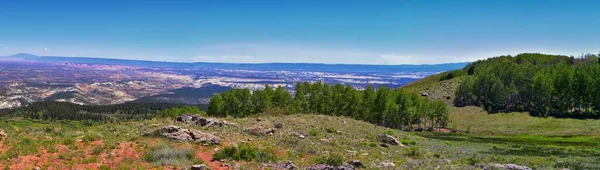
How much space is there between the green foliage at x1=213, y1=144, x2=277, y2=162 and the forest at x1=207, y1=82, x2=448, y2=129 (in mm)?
55270

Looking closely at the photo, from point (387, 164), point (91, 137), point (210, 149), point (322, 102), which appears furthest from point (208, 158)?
point (322, 102)

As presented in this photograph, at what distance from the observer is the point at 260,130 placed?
35500mm

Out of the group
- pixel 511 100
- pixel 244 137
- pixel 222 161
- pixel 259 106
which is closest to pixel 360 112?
pixel 259 106

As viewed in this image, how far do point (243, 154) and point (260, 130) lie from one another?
34.5ft

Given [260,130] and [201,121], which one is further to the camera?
[201,121]

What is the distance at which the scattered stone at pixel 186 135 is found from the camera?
2815cm

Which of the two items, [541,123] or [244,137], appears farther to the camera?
[541,123]

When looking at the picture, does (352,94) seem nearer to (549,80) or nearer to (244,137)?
(244,137)

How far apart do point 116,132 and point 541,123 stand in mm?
106977

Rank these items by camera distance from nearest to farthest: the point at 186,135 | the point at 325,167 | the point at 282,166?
the point at 325,167 < the point at 282,166 < the point at 186,135

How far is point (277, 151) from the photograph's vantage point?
90.4ft

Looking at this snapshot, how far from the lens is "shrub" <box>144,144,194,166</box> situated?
22516 mm

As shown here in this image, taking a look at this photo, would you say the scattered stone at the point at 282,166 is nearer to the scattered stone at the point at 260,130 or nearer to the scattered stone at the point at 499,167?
the scattered stone at the point at 260,130

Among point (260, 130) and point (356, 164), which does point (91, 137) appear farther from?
point (356, 164)
